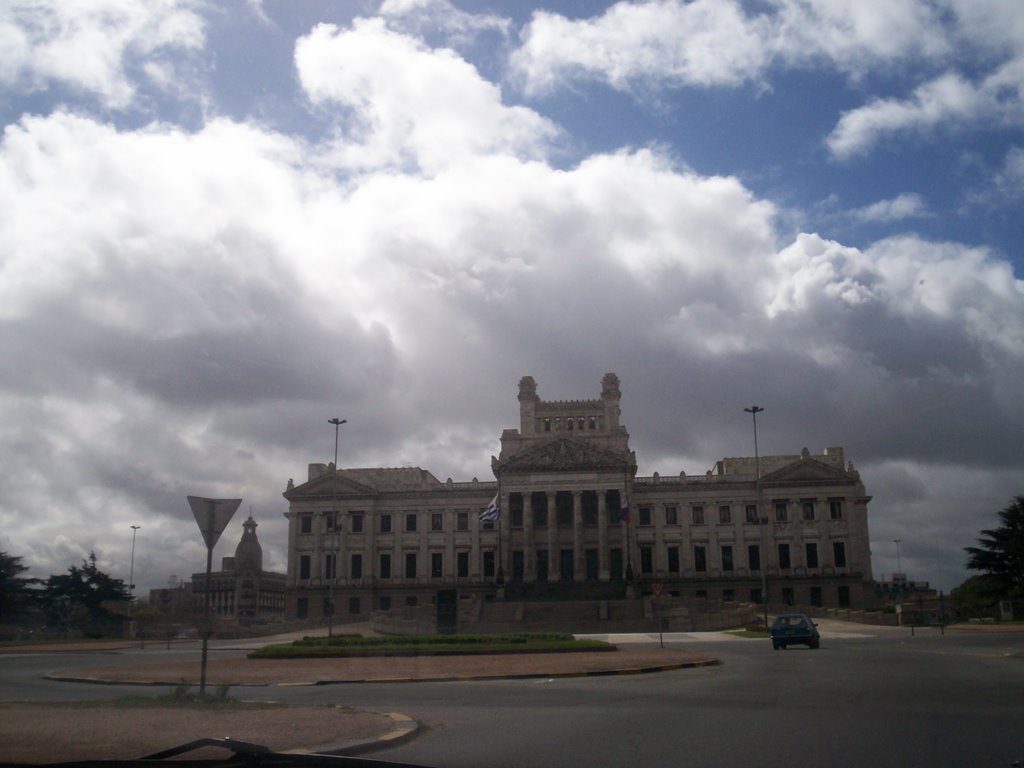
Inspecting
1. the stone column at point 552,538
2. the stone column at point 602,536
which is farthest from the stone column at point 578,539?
the stone column at point 552,538

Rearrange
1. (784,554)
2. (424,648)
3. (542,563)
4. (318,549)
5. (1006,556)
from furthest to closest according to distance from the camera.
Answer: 1. (318,549)
2. (542,563)
3. (784,554)
4. (1006,556)
5. (424,648)

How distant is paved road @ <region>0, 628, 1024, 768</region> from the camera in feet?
38.7

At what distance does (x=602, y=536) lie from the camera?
8731cm

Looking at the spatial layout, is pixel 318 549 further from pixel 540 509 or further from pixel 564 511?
pixel 564 511

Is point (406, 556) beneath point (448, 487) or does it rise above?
beneath

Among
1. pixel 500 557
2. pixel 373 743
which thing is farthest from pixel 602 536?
pixel 373 743

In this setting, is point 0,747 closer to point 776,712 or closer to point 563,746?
point 563,746

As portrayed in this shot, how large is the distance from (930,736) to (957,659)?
60.1 feet

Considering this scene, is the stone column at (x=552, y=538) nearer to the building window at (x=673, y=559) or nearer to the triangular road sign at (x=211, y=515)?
the building window at (x=673, y=559)

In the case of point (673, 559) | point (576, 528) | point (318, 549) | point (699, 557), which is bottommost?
point (673, 559)

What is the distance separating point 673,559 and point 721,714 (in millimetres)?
77293

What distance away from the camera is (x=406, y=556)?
94188mm

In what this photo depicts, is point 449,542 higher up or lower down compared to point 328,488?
lower down

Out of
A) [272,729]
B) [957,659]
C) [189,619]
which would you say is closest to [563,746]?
[272,729]
